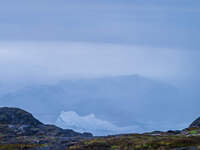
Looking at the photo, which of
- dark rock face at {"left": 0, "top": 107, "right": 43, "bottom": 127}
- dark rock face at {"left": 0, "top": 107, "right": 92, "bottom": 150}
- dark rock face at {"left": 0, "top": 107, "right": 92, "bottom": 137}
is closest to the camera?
dark rock face at {"left": 0, "top": 107, "right": 92, "bottom": 150}

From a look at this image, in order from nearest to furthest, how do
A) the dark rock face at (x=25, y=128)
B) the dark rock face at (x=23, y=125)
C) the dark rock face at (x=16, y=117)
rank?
the dark rock face at (x=25, y=128)
the dark rock face at (x=23, y=125)
the dark rock face at (x=16, y=117)

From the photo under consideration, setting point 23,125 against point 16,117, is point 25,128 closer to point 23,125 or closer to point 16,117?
point 23,125

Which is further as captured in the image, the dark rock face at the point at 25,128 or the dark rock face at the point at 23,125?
the dark rock face at the point at 23,125

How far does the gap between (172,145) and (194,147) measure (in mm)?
6128

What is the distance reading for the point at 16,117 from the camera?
16225 centimetres

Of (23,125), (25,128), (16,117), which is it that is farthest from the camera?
(16,117)

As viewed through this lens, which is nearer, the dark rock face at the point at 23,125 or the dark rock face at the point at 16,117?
the dark rock face at the point at 23,125

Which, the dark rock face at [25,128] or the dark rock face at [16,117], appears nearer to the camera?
the dark rock face at [25,128]

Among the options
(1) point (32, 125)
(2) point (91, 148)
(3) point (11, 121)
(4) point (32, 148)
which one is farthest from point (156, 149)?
(3) point (11, 121)

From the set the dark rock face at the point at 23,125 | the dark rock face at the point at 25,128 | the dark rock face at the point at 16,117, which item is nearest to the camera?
the dark rock face at the point at 25,128

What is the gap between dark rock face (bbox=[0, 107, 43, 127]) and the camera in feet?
518

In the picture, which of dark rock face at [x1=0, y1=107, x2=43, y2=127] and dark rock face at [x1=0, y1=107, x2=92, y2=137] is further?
dark rock face at [x1=0, y1=107, x2=43, y2=127]

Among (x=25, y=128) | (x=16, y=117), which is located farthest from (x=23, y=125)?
(x=16, y=117)

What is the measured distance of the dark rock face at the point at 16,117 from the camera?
6220 inches
